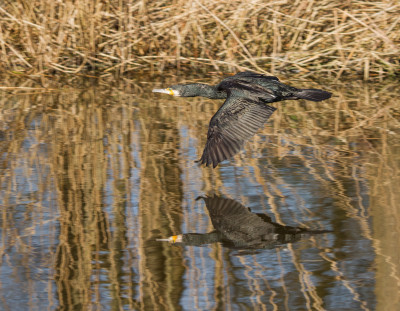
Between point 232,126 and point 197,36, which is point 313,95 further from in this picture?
point 197,36

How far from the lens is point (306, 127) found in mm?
6773

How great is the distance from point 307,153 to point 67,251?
8.25 ft

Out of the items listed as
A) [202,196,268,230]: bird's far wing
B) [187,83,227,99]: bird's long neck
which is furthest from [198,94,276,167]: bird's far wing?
[187,83,227,99]: bird's long neck

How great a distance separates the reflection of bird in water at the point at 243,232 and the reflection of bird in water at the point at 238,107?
343mm

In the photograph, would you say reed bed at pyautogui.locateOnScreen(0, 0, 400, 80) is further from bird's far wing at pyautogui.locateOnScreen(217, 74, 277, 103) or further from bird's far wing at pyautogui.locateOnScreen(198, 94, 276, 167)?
bird's far wing at pyautogui.locateOnScreen(198, 94, 276, 167)

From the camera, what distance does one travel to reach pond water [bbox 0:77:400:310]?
358 centimetres

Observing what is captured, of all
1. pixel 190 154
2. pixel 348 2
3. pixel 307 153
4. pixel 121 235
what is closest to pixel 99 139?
Answer: pixel 190 154

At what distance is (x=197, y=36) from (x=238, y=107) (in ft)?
14.6

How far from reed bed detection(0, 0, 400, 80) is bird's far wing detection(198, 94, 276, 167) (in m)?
3.59

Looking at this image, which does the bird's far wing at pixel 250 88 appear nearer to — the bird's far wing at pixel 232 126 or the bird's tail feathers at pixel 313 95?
the bird's far wing at pixel 232 126

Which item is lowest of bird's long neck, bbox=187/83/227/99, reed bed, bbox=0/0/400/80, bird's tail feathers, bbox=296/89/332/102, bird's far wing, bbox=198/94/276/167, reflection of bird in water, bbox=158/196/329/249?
reflection of bird in water, bbox=158/196/329/249

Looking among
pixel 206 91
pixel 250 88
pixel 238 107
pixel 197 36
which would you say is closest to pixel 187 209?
pixel 238 107

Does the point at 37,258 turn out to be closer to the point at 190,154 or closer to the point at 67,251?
the point at 67,251

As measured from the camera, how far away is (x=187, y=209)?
15.4 ft
